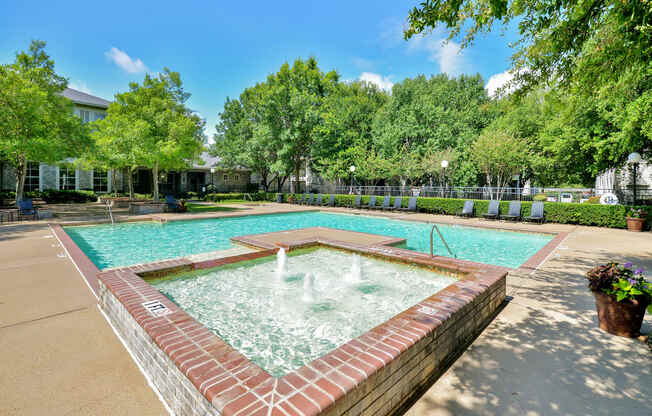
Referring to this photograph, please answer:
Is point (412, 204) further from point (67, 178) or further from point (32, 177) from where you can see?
point (32, 177)

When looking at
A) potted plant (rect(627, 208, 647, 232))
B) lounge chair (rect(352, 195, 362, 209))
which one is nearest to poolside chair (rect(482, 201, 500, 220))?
potted plant (rect(627, 208, 647, 232))

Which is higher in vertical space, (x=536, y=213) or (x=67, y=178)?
(x=67, y=178)

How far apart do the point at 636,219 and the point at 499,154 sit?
10582 millimetres

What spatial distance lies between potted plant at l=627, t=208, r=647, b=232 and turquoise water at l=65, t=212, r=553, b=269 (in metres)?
3.27

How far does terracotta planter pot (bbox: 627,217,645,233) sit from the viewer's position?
10.7 m

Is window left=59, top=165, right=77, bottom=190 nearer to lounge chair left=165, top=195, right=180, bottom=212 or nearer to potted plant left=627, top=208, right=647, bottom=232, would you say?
lounge chair left=165, top=195, right=180, bottom=212

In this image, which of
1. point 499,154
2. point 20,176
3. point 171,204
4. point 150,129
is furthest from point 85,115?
point 499,154

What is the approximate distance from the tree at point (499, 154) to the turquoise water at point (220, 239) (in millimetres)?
10346

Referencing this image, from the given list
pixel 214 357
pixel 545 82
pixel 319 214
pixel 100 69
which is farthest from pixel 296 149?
pixel 214 357

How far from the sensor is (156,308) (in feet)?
10.0

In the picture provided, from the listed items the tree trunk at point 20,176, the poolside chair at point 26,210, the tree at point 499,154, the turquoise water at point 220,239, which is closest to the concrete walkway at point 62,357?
the turquoise water at point 220,239

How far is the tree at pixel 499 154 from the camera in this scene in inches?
804

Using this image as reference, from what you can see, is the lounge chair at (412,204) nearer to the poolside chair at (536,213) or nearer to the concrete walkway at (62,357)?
the poolside chair at (536,213)

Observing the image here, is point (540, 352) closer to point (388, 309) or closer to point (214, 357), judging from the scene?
point (388, 309)
